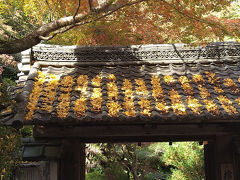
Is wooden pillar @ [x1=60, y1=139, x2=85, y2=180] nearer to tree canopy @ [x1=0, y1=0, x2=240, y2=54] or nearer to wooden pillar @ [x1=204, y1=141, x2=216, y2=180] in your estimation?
wooden pillar @ [x1=204, y1=141, x2=216, y2=180]

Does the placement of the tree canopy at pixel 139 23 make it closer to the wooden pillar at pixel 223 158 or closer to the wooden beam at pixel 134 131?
the wooden beam at pixel 134 131

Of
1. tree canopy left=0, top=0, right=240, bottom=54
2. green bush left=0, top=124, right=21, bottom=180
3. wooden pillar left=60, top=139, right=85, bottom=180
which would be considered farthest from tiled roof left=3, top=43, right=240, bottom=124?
tree canopy left=0, top=0, right=240, bottom=54

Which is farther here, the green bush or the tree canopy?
the tree canopy

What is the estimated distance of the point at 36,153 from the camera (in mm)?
5117

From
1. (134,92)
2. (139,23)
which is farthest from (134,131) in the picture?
(139,23)

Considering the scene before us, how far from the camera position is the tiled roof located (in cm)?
472

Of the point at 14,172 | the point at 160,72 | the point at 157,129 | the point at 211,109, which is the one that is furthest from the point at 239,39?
the point at 14,172

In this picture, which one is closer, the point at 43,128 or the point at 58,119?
the point at 58,119

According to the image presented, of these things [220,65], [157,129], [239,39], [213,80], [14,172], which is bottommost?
[14,172]

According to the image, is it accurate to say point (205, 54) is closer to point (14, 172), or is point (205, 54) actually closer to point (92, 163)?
point (14, 172)

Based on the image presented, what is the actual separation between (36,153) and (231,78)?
4.17 metres

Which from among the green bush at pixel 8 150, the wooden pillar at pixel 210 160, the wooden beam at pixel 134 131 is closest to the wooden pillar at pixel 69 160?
the wooden beam at pixel 134 131

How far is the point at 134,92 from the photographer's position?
212 inches

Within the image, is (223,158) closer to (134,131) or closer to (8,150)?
(134,131)
